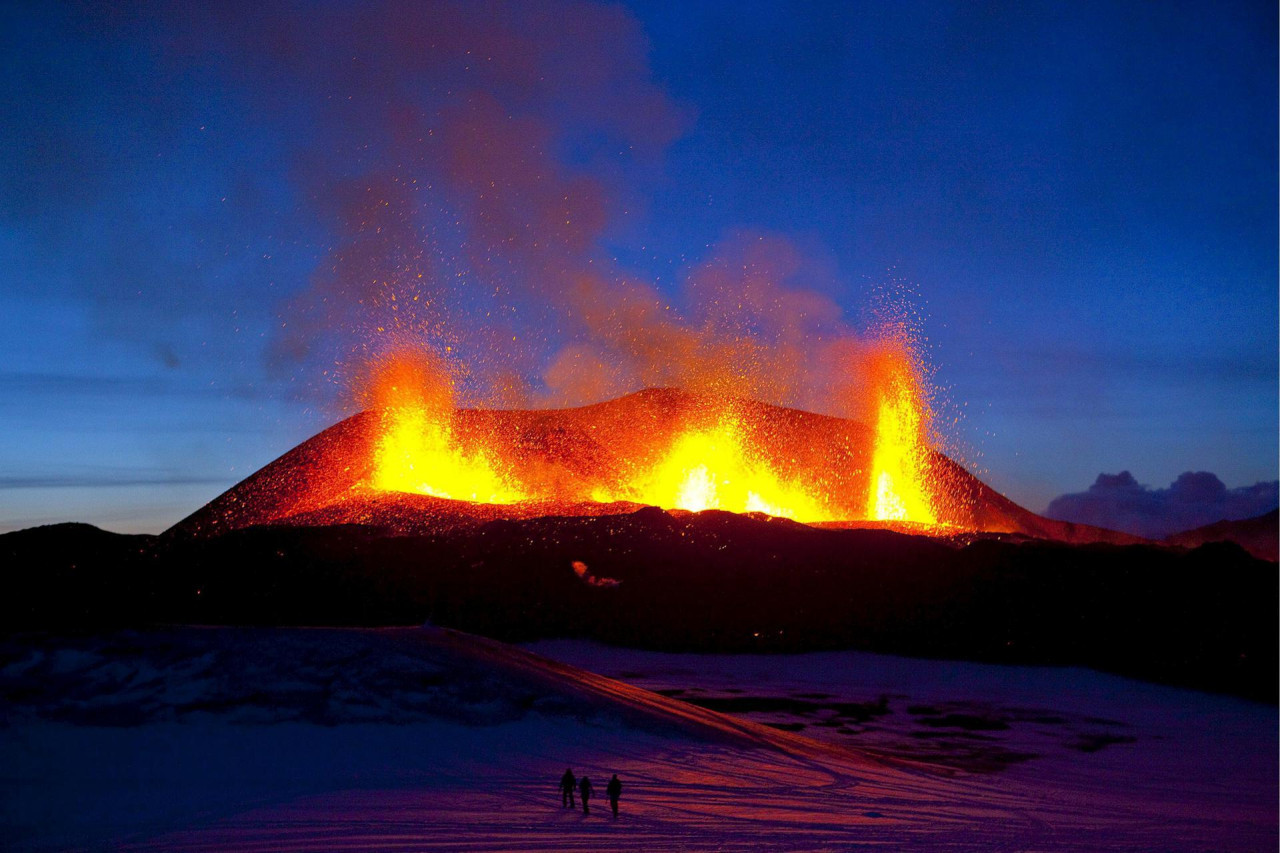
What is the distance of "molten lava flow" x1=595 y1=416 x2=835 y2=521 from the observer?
214 ft

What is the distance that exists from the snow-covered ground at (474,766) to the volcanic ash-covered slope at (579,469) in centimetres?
2743

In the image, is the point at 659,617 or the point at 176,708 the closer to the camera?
the point at 176,708

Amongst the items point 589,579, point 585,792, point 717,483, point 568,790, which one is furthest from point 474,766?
point 717,483

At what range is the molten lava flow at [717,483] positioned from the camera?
65.2 metres

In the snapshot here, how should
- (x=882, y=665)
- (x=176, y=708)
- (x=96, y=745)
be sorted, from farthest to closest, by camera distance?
(x=882, y=665) → (x=176, y=708) → (x=96, y=745)

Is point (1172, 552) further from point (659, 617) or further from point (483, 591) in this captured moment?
point (483, 591)

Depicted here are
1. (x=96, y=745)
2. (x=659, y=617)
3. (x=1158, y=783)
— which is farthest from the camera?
(x=659, y=617)

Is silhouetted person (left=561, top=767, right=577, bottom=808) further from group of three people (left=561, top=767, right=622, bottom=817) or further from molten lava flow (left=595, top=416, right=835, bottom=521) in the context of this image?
molten lava flow (left=595, top=416, right=835, bottom=521)

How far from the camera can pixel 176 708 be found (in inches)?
748

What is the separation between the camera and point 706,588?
45312 millimetres

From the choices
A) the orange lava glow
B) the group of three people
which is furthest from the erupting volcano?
the group of three people

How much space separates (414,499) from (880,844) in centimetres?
4183

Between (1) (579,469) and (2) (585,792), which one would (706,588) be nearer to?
(1) (579,469)

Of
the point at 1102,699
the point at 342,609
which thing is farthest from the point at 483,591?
the point at 1102,699
